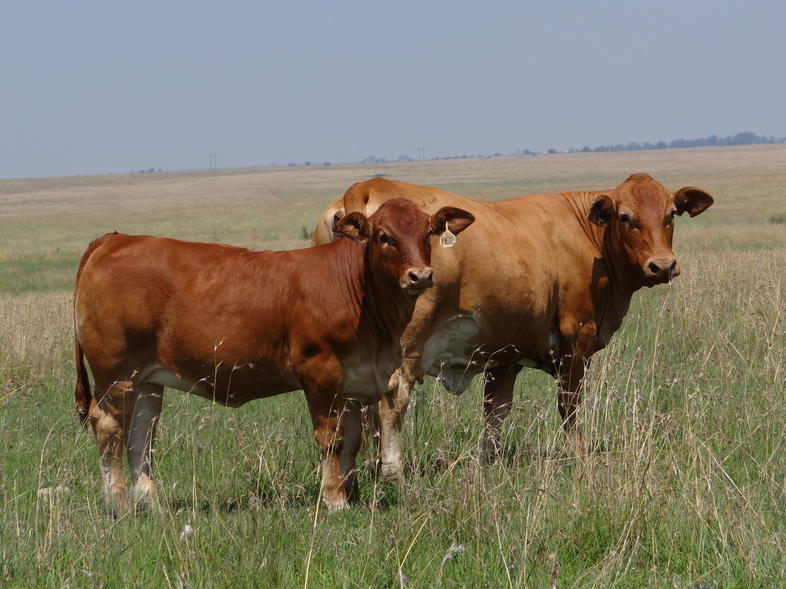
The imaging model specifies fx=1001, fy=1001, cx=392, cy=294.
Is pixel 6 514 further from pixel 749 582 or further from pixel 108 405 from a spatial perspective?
pixel 749 582

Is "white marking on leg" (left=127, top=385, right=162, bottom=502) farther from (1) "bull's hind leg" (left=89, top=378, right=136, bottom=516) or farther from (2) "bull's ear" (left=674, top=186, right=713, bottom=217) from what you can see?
(2) "bull's ear" (left=674, top=186, right=713, bottom=217)

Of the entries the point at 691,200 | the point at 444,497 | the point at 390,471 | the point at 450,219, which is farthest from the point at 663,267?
the point at 444,497

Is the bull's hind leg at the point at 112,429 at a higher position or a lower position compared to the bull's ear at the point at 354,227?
lower

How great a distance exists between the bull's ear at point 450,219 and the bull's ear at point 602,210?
1687 mm

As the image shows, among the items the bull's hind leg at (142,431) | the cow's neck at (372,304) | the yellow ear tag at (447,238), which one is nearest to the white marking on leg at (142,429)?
the bull's hind leg at (142,431)

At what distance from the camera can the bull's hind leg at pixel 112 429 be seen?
20.4ft

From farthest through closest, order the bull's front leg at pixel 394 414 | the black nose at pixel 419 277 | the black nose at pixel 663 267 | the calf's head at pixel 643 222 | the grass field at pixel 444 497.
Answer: the calf's head at pixel 643 222 → the black nose at pixel 663 267 → the bull's front leg at pixel 394 414 → the black nose at pixel 419 277 → the grass field at pixel 444 497

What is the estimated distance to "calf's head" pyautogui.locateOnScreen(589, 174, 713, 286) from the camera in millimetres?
7543

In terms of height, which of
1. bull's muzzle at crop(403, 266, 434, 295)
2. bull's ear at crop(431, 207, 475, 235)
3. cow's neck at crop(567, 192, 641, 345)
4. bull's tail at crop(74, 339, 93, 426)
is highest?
bull's ear at crop(431, 207, 475, 235)

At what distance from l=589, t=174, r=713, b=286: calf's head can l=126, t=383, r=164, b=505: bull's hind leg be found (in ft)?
11.9

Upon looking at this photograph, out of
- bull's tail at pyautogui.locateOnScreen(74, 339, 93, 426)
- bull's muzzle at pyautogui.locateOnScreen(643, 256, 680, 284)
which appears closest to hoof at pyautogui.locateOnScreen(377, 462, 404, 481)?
bull's tail at pyautogui.locateOnScreen(74, 339, 93, 426)

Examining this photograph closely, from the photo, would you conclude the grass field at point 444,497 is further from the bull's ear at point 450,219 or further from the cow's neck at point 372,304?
the bull's ear at point 450,219

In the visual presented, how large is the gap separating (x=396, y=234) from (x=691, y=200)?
10.2 ft

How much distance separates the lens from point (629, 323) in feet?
40.4
